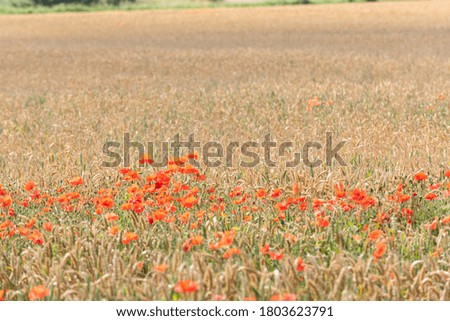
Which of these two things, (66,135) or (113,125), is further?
(113,125)

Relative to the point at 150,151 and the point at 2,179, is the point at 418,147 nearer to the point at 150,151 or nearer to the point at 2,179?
the point at 150,151

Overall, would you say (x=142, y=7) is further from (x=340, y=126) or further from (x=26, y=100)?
(x=340, y=126)

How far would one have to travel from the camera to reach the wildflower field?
307 centimetres

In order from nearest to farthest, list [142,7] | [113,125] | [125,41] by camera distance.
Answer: [113,125] → [125,41] → [142,7]

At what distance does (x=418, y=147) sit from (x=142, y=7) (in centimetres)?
4237

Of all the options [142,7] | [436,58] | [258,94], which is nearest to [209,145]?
[258,94]

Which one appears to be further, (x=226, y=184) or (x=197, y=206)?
(x=226, y=184)

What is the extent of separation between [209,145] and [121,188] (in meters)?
1.90

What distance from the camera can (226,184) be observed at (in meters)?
4.89

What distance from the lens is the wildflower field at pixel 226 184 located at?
10.1 ft

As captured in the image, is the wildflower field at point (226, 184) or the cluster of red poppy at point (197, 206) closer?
the wildflower field at point (226, 184)

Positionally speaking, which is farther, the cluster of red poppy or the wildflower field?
the cluster of red poppy

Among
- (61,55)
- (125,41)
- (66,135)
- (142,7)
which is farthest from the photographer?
(142,7)

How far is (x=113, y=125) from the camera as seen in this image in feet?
28.1
